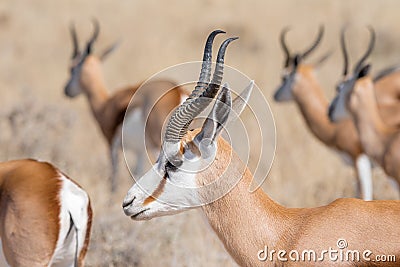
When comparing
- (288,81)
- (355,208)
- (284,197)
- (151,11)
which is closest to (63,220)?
(355,208)

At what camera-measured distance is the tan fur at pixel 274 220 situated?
3502 millimetres

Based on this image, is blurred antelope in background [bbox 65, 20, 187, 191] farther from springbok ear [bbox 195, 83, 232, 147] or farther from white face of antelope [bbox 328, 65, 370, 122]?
springbok ear [bbox 195, 83, 232, 147]

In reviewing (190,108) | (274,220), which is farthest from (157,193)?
(274,220)

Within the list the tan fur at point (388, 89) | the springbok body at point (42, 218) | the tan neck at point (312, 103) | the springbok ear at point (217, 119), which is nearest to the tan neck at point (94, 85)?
the tan neck at point (312, 103)

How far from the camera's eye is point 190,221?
6.44 metres

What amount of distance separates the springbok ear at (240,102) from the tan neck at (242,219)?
8.8 inches

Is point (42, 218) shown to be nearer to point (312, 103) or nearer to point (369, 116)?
point (369, 116)

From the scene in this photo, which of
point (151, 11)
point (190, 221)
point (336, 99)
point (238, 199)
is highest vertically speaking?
point (238, 199)

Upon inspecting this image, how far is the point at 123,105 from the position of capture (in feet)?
29.1

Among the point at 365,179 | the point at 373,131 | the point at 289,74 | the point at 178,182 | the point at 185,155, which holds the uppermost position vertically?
the point at 185,155

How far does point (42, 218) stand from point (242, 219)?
3.76 feet

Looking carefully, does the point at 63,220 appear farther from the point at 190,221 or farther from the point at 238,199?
the point at 190,221

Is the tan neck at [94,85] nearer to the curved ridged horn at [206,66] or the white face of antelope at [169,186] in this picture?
the white face of antelope at [169,186]

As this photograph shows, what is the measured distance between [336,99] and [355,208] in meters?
4.42
